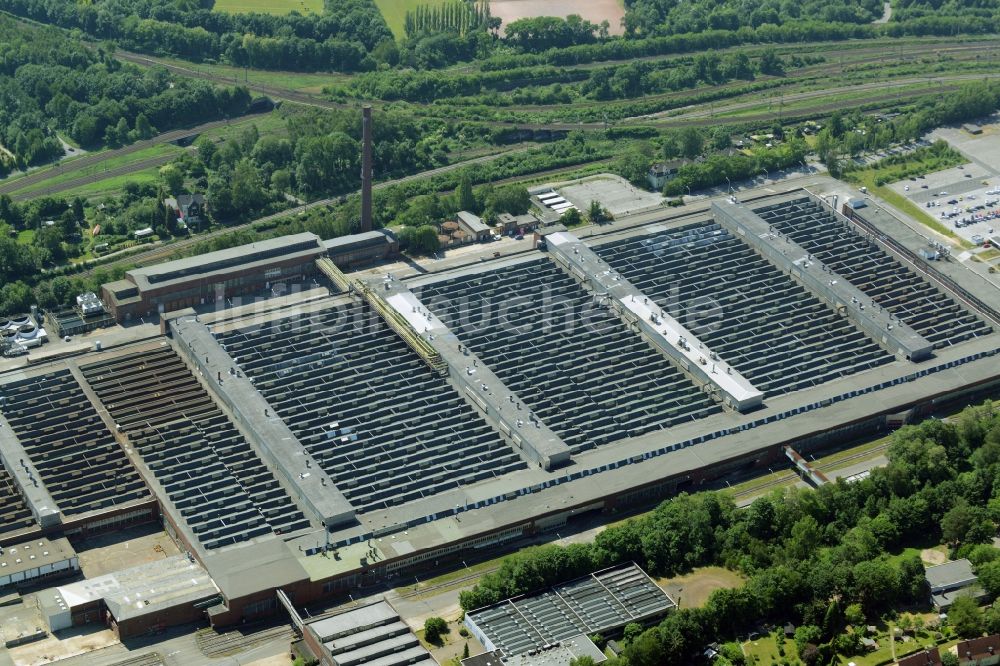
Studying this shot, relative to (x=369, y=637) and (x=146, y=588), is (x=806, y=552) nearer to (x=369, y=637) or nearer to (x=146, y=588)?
(x=369, y=637)

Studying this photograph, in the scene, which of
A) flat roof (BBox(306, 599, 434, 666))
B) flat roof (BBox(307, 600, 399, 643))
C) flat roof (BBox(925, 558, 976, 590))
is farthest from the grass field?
flat roof (BBox(307, 600, 399, 643))

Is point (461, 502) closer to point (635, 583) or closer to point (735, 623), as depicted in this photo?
point (635, 583)

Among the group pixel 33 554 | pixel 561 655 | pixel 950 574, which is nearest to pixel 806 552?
pixel 950 574

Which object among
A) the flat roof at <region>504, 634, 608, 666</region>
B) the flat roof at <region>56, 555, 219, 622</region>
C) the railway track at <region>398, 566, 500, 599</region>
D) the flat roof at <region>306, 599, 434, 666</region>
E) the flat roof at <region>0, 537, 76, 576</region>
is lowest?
the railway track at <region>398, 566, 500, 599</region>

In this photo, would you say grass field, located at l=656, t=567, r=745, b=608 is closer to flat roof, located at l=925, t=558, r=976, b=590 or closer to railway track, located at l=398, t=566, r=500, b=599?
railway track, located at l=398, t=566, r=500, b=599

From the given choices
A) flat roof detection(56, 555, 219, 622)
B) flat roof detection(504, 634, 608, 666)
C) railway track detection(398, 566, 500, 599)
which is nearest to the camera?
flat roof detection(504, 634, 608, 666)

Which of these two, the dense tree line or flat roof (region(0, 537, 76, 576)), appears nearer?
the dense tree line
